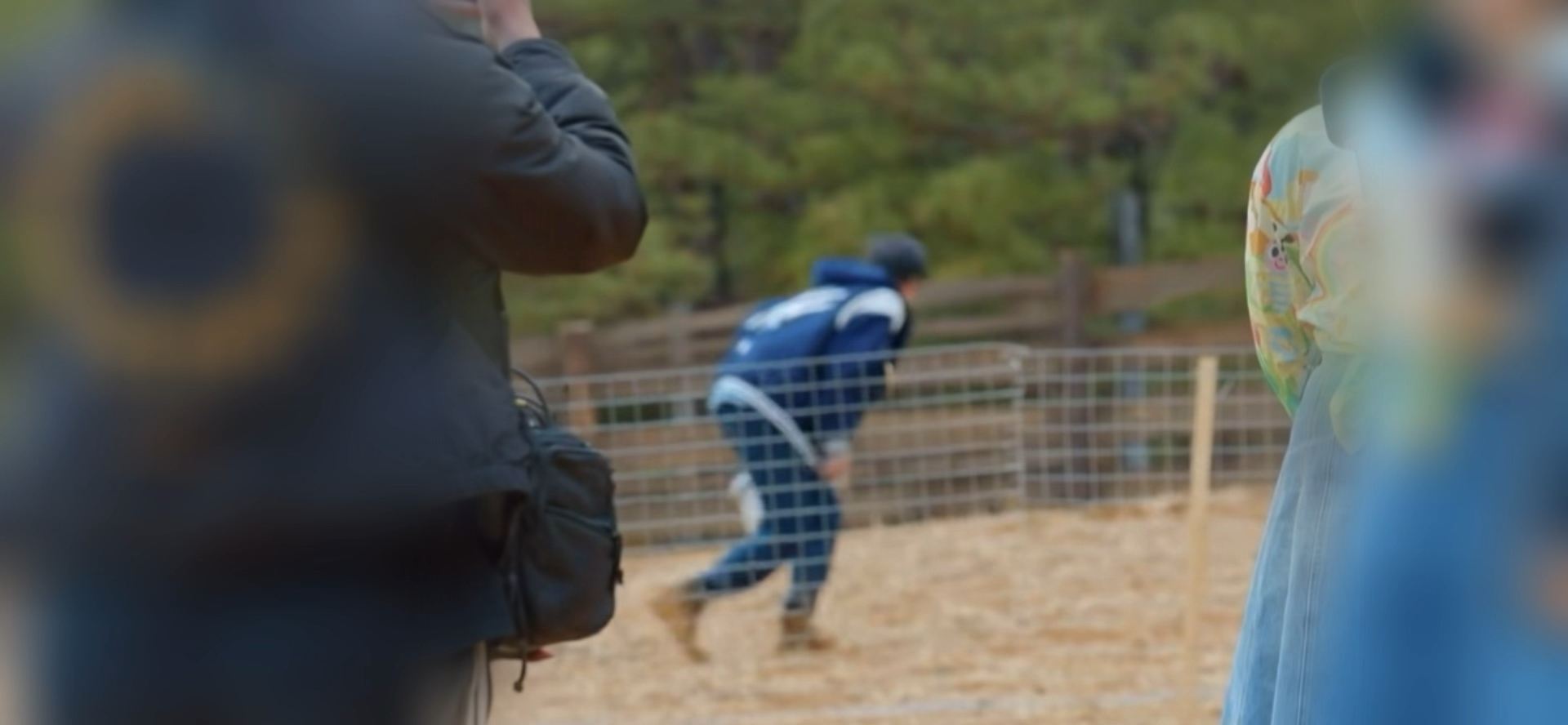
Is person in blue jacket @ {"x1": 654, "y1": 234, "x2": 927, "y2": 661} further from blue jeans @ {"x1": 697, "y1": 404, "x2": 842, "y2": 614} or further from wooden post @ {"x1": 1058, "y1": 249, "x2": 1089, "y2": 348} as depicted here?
wooden post @ {"x1": 1058, "y1": 249, "x2": 1089, "y2": 348}

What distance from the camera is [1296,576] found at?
8.08ft

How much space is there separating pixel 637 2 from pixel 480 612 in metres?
9.73

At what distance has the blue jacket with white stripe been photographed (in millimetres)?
6363

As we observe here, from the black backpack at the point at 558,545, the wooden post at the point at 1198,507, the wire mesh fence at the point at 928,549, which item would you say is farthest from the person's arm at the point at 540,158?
the wooden post at the point at 1198,507

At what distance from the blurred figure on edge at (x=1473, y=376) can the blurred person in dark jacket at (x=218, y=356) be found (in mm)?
798

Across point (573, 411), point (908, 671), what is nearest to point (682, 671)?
point (908, 671)

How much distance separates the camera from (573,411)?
7.93m

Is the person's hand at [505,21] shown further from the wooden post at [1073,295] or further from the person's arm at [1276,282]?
the wooden post at [1073,295]

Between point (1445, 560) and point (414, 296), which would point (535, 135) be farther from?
point (1445, 560)

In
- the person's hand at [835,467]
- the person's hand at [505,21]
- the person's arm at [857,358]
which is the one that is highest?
the person's hand at [505,21]

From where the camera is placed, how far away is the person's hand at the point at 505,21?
1.89 m

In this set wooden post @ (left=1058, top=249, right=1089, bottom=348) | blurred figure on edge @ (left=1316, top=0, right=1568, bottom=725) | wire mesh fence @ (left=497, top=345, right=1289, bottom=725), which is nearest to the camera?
blurred figure on edge @ (left=1316, top=0, right=1568, bottom=725)

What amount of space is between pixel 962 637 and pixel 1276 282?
411cm

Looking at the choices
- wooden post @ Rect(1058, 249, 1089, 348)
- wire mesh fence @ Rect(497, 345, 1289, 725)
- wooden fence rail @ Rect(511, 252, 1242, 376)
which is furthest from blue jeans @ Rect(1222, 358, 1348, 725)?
wooden post @ Rect(1058, 249, 1089, 348)
